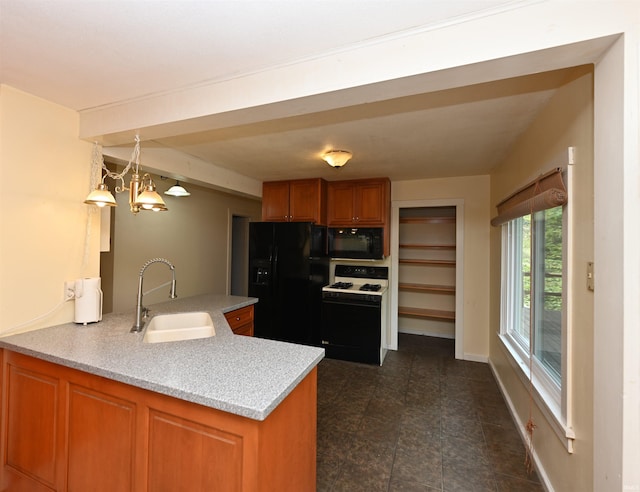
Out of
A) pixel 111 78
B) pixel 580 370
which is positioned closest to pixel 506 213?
pixel 580 370

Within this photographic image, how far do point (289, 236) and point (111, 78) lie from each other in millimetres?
2504

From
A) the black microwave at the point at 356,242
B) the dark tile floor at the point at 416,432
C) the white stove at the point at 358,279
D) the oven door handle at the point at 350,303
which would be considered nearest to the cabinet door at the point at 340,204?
the black microwave at the point at 356,242

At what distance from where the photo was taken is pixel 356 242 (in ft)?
13.0

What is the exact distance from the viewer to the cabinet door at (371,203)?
378 centimetres

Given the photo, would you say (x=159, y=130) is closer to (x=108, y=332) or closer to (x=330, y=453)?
(x=108, y=332)

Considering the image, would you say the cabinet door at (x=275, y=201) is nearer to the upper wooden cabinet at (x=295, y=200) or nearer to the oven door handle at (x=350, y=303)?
the upper wooden cabinet at (x=295, y=200)

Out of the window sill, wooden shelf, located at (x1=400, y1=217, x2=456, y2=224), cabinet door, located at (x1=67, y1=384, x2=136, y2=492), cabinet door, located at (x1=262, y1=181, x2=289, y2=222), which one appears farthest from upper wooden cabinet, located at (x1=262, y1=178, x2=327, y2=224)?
cabinet door, located at (x1=67, y1=384, x2=136, y2=492)

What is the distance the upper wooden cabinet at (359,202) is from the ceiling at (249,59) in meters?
1.24

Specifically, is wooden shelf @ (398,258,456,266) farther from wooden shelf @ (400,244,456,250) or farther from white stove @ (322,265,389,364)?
white stove @ (322,265,389,364)

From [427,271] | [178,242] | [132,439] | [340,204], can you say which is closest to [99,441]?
[132,439]

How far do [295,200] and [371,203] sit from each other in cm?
107

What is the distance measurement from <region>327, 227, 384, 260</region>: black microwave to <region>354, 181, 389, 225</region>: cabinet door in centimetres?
13

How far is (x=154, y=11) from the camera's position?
108cm

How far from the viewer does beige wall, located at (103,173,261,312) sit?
3.39 m
